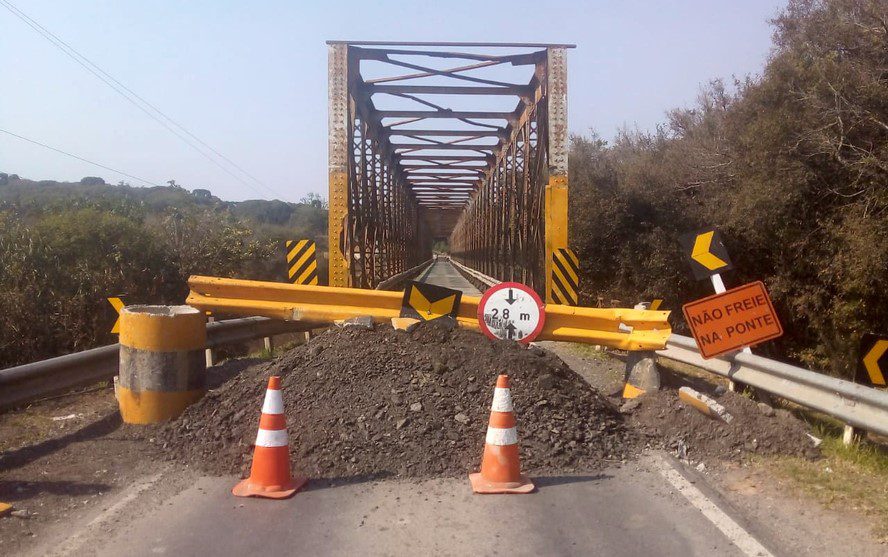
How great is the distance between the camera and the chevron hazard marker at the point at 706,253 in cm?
852

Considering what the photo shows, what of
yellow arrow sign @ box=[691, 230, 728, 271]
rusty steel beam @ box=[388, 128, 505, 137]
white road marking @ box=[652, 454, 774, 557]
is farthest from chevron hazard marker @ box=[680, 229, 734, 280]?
rusty steel beam @ box=[388, 128, 505, 137]

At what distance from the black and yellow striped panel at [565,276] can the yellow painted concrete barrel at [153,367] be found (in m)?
7.52

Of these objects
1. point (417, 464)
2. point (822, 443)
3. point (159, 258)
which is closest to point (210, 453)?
point (417, 464)

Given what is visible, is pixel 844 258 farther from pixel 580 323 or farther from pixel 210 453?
pixel 210 453

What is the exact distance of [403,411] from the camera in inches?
253

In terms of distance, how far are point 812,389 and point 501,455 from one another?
2.86 meters

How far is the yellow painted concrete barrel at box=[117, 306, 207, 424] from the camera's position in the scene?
23.6 feet

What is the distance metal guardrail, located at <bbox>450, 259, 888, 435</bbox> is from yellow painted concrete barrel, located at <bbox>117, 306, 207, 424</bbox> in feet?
17.4

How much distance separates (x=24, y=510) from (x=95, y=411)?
344cm

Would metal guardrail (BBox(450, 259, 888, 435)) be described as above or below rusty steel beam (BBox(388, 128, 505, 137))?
below

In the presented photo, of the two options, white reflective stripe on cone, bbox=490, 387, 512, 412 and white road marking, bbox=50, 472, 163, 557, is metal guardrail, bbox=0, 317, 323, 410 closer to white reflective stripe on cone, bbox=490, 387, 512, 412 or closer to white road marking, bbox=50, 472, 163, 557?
white road marking, bbox=50, 472, 163, 557

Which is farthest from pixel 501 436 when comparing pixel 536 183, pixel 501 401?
pixel 536 183

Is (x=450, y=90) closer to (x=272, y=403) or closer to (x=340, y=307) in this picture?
(x=340, y=307)

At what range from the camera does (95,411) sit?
8250 millimetres
